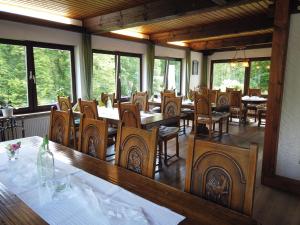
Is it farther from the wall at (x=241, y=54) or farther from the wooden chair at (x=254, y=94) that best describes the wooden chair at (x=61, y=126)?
the wall at (x=241, y=54)

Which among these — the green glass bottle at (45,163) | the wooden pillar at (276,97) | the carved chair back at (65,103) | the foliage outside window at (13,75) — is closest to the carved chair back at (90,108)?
the carved chair back at (65,103)

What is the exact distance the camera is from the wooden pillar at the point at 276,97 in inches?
100.0

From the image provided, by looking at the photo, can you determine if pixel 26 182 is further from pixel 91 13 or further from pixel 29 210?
pixel 91 13

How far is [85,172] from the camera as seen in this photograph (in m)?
1.37

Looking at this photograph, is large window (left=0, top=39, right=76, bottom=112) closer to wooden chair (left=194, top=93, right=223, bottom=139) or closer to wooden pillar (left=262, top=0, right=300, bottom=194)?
wooden chair (left=194, top=93, right=223, bottom=139)

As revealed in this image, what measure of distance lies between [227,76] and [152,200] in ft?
26.8

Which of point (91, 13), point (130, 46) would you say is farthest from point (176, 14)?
point (130, 46)

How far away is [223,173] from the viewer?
46.0 inches

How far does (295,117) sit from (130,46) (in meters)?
4.35

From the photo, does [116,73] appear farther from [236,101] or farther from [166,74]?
[236,101]

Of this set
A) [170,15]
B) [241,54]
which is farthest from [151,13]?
[241,54]

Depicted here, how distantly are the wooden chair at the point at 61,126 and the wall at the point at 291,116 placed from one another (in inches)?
94.1

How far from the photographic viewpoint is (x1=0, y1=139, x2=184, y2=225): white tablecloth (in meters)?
0.93

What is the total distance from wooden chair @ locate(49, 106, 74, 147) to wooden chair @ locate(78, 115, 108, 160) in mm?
217
